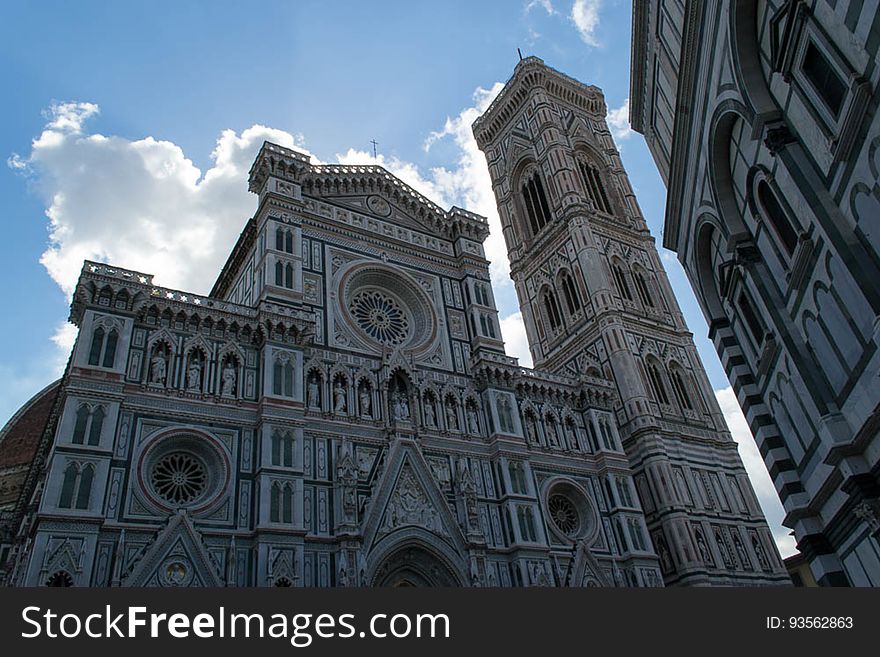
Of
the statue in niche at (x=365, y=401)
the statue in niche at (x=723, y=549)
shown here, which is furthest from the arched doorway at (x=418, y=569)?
the statue in niche at (x=723, y=549)

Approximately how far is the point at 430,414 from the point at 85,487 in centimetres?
1180

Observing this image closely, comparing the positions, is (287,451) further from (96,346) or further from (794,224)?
(794,224)

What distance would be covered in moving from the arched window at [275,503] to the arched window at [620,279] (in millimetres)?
23677

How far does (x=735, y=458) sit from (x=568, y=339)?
10480 mm

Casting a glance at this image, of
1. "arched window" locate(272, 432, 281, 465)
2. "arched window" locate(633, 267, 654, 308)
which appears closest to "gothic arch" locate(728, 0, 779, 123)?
"arched window" locate(272, 432, 281, 465)

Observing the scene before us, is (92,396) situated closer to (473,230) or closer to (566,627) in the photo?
(566,627)

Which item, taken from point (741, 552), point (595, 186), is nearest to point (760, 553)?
point (741, 552)

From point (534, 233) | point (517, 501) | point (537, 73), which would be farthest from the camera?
point (537, 73)

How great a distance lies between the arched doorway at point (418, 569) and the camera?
2083cm

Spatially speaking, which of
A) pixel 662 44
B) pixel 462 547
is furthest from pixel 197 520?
pixel 662 44

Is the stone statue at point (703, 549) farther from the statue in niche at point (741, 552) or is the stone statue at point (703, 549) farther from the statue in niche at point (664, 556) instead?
the statue in niche at point (741, 552)

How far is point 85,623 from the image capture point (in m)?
7.57

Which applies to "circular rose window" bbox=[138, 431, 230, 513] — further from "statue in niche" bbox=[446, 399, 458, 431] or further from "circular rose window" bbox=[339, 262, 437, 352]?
"statue in niche" bbox=[446, 399, 458, 431]

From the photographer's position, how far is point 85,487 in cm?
1678
